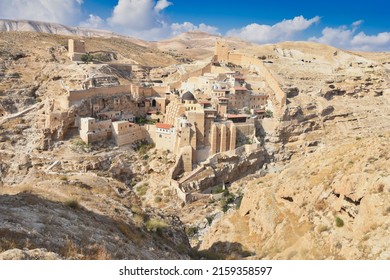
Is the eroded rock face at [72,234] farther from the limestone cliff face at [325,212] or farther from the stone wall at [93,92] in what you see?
the stone wall at [93,92]

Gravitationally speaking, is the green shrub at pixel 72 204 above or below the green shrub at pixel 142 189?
above

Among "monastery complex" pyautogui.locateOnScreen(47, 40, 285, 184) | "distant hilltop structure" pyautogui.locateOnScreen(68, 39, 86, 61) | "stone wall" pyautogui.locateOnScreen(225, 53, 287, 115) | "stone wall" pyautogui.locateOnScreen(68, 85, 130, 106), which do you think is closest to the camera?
"monastery complex" pyautogui.locateOnScreen(47, 40, 285, 184)

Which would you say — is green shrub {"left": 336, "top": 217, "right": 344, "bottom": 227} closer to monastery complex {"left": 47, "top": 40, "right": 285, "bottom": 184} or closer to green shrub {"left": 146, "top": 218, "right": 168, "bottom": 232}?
green shrub {"left": 146, "top": 218, "right": 168, "bottom": 232}

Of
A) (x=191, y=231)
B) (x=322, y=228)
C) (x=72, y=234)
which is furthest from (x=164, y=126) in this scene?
(x=72, y=234)

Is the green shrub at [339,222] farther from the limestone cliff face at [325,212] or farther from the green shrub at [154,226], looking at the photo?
the green shrub at [154,226]

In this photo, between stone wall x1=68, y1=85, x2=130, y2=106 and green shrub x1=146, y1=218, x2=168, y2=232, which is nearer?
green shrub x1=146, y1=218, x2=168, y2=232

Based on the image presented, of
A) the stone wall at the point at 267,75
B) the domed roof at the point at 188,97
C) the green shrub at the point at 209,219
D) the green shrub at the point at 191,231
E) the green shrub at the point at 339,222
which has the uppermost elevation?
the stone wall at the point at 267,75

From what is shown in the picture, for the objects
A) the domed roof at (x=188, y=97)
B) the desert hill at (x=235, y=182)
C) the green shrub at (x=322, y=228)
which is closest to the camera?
the desert hill at (x=235, y=182)

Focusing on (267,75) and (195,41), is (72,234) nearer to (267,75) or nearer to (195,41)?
(267,75)

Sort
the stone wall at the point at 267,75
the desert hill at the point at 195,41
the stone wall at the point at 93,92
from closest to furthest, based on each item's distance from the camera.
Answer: the stone wall at the point at 93,92
the stone wall at the point at 267,75
the desert hill at the point at 195,41

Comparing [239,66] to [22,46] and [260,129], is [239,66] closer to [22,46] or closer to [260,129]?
[260,129]

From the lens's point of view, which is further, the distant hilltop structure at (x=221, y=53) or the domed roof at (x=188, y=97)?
the distant hilltop structure at (x=221, y=53)

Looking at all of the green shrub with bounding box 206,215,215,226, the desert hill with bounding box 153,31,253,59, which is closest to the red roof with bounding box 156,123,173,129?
the green shrub with bounding box 206,215,215,226

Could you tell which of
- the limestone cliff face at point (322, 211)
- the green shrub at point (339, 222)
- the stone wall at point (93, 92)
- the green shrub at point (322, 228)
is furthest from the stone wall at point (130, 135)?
the green shrub at point (339, 222)
